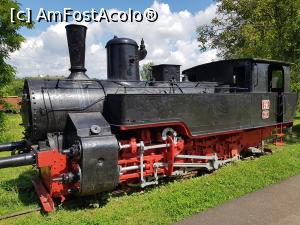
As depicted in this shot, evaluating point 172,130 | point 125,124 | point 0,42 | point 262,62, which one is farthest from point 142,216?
point 0,42

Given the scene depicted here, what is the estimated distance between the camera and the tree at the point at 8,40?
1211 centimetres

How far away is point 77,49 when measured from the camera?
6008 mm

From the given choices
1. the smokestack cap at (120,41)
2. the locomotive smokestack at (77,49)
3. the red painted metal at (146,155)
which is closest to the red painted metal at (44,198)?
the red painted metal at (146,155)

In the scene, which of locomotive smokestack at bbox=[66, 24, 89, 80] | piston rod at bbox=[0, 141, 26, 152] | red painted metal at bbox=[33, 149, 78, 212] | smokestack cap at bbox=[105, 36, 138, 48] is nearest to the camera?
red painted metal at bbox=[33, 149, 78, 212]

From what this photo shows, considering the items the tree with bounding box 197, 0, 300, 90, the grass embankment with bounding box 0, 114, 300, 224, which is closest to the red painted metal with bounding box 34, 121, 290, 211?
the grass embankment with bounding box 0, 114, 300, 224

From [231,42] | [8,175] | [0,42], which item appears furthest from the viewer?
[231,42]

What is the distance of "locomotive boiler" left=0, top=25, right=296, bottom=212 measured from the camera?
200 inches

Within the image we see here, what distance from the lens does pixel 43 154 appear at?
4.97 meters

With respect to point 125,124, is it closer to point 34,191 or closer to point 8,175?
point 34,191

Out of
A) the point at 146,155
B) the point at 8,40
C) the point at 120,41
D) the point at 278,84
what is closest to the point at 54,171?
the point at 146,155

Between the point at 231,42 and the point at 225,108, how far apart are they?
10002 millimetres

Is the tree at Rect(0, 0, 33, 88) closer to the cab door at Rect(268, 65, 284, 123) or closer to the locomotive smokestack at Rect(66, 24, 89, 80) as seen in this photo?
the locomotive smokestack at Rect(66, 24, 89, 80)

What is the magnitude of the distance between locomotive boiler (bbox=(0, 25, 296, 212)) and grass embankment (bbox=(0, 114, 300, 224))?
0.30m

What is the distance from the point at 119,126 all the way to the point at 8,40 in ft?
29.1
